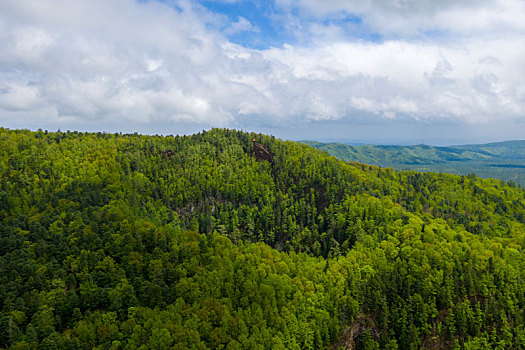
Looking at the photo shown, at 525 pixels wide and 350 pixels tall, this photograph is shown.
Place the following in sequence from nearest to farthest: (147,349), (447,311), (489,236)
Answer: (147,349) → (447,311) → (489,236)

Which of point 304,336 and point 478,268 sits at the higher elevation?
point 478,268

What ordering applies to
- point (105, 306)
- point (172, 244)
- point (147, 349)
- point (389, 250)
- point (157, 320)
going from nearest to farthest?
point (147, 349)
point (157, 320)
point (105, 306)
point (172, 244)
point (389, 250)

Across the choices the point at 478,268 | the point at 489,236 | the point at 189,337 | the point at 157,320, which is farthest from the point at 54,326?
the point at 489,236

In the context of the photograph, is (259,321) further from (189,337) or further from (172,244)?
(172,244)

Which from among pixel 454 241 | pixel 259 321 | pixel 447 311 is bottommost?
pixel 447 311

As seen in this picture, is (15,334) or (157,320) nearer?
(15,334)

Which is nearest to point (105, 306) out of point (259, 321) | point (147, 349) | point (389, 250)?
point (147, 349)

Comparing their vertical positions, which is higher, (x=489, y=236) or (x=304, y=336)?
(x=489, y=236)

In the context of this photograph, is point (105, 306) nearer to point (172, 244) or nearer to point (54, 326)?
point (54, 326)

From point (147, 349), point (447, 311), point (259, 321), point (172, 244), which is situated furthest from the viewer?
point (172, 244)
